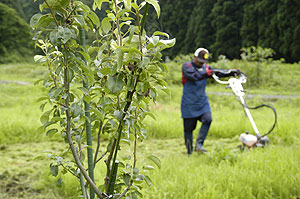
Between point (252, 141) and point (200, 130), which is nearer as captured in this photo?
point (252, 141)

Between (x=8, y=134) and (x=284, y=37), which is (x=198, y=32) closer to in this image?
(x=284, y=37)

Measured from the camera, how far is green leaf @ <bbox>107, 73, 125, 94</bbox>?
813 millimetres

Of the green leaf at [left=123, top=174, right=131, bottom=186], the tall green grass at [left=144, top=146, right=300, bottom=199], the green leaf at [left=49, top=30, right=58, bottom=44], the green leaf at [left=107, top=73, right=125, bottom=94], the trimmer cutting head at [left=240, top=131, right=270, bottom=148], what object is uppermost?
the green leaf at [left=49, top=30, right=58, bottom=44]

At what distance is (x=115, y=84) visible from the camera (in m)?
0.82

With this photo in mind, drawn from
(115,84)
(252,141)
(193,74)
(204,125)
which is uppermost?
(115,84)

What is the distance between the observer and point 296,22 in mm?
14852

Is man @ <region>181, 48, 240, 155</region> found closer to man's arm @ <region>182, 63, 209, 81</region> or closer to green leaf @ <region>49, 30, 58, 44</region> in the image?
man's arm @ <region>182, 63, 209, 81</region>

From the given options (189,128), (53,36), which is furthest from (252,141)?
(53,36)

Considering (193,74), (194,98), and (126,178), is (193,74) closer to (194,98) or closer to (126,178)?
(194,98)

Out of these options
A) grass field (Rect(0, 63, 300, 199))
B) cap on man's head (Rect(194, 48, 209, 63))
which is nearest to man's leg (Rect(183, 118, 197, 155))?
grass field (Rect(0, 63, 300, 199))

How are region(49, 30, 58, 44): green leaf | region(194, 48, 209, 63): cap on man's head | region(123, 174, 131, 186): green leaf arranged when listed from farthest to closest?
region(194, 48, 209, 63): cap on man's head → region(123, 174, 131, 186): green leaf → region(49, 30, 58, 44): green leaf

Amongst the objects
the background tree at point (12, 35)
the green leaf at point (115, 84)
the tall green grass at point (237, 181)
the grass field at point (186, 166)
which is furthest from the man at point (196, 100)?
the background tree at point (12, 35)

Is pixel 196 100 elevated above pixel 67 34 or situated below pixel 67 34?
below

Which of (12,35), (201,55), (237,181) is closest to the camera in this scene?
(237,181)
